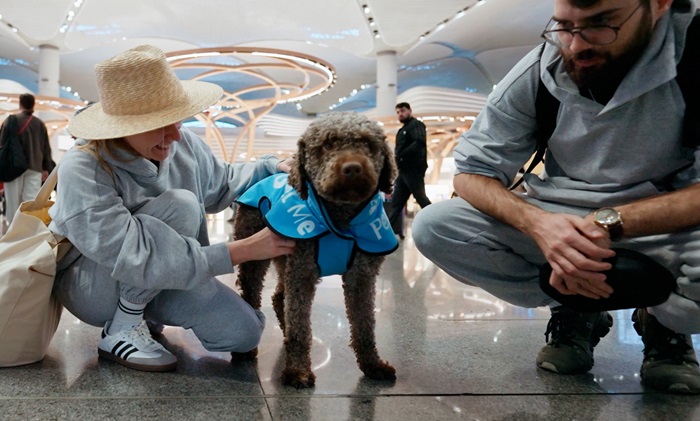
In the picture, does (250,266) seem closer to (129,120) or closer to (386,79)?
(129,120)

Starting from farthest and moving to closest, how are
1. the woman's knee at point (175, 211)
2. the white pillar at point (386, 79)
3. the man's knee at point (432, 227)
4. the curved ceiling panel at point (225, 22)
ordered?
the white pillar at point (386, 79) < the curved ceiling panel at point (225, 22) < the man's knee at point (432, 227) < the woman's knee at point (175, 211)

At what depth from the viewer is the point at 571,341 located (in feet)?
7.03

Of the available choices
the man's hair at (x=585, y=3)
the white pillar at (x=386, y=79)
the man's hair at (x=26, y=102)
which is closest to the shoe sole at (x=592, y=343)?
the man's hair at (x=585, y=3)

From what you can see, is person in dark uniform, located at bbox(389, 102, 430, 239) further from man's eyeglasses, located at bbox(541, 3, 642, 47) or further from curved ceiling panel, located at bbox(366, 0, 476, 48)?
curved ceiling panel, located at bbox(366, 0, 476, 48)

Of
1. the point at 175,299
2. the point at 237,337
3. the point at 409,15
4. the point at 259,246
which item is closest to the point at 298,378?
the point at 237,337

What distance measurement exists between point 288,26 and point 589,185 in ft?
77.4

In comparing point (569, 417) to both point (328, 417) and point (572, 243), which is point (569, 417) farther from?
point (328, 417)

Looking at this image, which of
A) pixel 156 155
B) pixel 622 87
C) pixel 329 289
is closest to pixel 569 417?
pixel 622 87

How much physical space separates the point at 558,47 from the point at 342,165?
0.76 metres

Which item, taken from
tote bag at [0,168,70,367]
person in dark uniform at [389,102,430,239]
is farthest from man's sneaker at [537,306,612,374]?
person in dark uniform at [389,102,430,239]

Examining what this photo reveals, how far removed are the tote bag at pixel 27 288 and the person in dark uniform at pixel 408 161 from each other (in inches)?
216

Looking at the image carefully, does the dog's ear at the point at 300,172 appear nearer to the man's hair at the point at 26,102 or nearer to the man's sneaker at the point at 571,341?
the man's sneaker at the point at 571,341

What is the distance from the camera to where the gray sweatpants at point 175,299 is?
6.70 feet

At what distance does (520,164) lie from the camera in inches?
82.3
